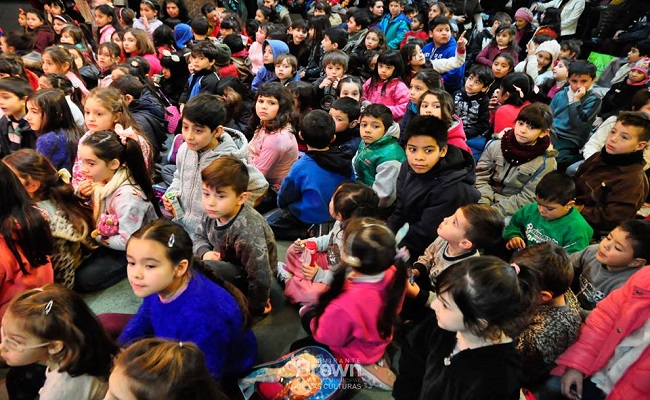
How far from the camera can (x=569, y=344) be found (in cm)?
184

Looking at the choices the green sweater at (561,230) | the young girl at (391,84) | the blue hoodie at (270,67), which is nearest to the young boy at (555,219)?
the green sweater at (561,230)

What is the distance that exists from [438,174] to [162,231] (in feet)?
5.01

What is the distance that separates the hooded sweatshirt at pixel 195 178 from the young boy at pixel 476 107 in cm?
220

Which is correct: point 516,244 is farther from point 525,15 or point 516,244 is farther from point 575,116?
point 525,15

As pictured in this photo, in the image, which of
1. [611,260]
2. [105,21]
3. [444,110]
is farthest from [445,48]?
[105,21]

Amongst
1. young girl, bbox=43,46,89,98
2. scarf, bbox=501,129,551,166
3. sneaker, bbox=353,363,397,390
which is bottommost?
sneaker, bbox=353,363,397,390

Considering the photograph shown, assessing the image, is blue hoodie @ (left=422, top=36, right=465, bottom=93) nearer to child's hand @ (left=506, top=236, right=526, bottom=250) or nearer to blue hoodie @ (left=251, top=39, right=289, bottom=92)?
blue hoodie @ (left=251, top=39, right=289, bottom=92)

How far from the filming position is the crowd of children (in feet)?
4.89

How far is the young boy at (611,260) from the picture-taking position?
1.97 m

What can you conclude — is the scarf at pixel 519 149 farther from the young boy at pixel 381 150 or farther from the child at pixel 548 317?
the child at pixel 548 317

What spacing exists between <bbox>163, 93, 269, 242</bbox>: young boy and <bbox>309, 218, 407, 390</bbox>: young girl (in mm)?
1139

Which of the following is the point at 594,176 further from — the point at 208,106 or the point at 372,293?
the point at 208,106

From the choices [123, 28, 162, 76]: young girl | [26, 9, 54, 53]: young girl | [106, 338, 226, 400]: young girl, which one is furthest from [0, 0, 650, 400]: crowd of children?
[26, 9, 54, 53]: young girl

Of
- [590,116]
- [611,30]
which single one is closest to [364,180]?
A: [590,116]
